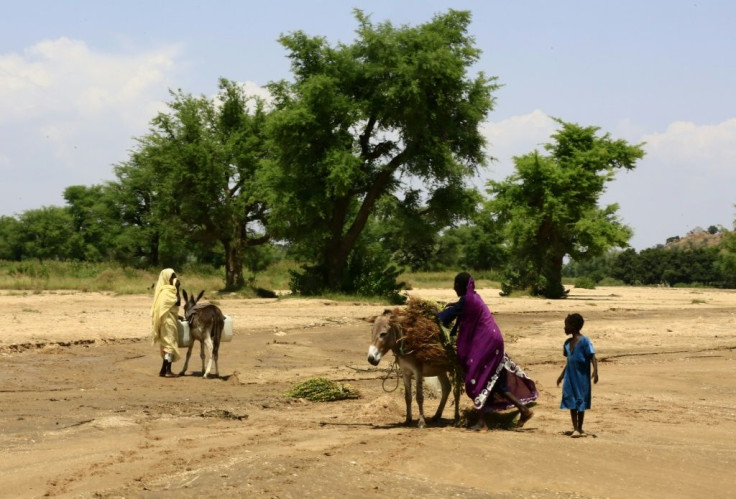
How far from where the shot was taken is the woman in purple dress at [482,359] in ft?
35.3

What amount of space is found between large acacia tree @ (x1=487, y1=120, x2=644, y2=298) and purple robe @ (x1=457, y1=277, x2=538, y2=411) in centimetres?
3754

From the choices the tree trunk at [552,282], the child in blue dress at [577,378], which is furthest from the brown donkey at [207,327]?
the tree trunk at [552,282]

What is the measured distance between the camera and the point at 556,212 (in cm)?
4806

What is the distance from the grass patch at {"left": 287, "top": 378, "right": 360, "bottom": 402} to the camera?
566 inches

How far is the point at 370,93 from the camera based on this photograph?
1559 inches

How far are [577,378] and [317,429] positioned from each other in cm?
312

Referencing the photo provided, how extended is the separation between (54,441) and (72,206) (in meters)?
85.0

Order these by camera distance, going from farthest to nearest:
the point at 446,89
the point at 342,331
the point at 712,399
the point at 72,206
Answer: the point at 72,206
the point at 446,89
the point at 342,331
the point at 712,399

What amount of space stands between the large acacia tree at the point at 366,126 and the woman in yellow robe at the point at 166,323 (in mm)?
20886

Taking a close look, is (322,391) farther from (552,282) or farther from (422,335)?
(552,282)

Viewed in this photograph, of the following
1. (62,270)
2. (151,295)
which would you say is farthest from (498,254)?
(151,295)

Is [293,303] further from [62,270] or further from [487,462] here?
[487,462]

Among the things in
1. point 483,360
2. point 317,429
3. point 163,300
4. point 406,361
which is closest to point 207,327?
point 163,300

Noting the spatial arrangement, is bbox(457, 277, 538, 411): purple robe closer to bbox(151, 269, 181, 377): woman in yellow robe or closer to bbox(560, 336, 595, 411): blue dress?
bbox(560, 336, 595, 411): blue dress
